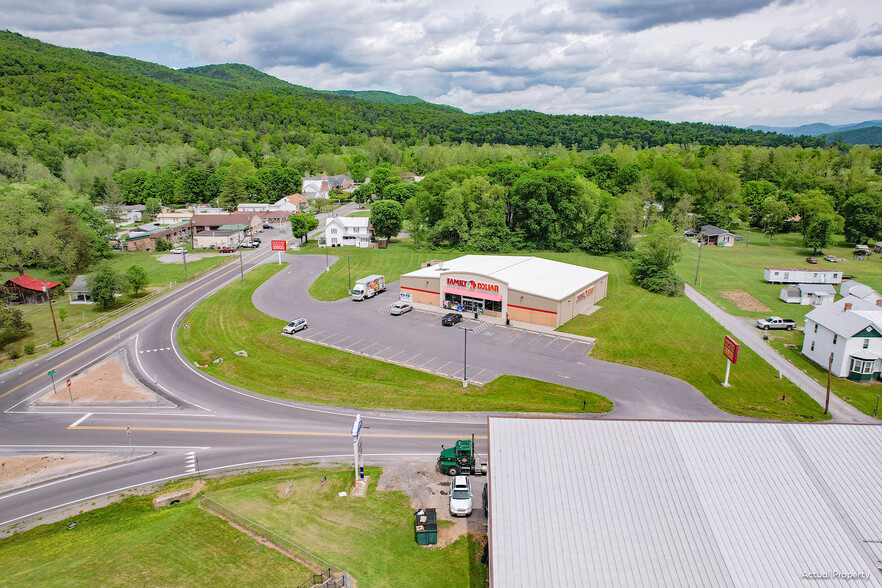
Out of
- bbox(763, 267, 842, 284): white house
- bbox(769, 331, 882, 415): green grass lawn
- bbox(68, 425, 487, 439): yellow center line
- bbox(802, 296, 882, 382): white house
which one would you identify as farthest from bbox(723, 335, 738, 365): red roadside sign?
bbox(763, 267, 842, 284): white house

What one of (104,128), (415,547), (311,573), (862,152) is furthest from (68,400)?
(862,152)

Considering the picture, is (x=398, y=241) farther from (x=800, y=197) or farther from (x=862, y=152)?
(x=862, y=152)

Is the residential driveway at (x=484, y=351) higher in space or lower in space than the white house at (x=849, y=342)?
lower

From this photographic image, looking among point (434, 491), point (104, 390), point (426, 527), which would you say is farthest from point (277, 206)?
point (426, 527)

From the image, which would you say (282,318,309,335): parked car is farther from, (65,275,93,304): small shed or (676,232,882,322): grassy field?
(676,232,882,322): grassy field

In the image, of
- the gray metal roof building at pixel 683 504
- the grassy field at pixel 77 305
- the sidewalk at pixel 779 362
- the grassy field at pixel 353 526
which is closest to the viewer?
the gray metal roof building at pixel 683 504

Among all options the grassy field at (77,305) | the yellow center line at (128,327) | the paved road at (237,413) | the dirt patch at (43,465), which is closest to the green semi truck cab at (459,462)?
the paved road at (237,413)

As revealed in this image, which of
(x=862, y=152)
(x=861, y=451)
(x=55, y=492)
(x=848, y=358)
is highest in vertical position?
(x=862, y=152)

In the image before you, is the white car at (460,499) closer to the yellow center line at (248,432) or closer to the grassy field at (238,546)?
the grassy field at (238,546)
